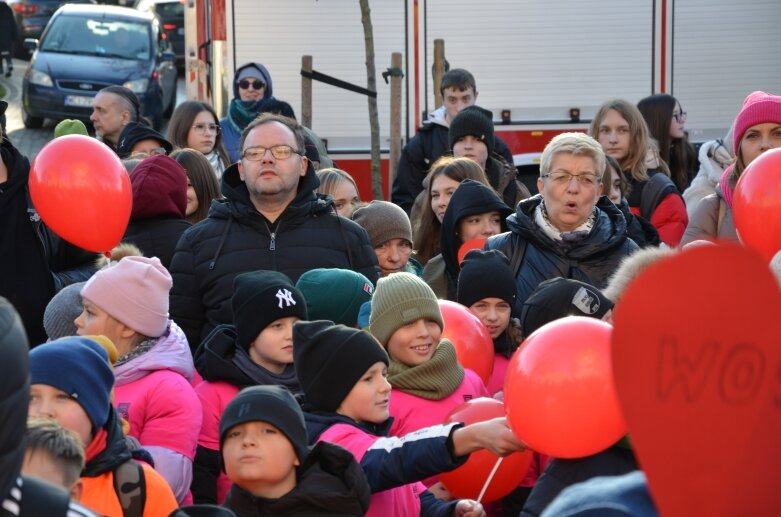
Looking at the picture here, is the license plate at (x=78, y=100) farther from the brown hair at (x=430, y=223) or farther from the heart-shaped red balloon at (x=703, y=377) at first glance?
the heart-shaped red balloon at (x=703, y=377)

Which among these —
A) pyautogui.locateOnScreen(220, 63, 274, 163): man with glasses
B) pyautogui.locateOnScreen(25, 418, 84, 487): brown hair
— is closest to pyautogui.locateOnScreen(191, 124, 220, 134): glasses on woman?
pyautogui.locateOnScreen(220, 63, 274, 163): man with glasses

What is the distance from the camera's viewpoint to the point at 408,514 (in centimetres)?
457

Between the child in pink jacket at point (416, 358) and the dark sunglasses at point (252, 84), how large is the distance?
5693 millimetres

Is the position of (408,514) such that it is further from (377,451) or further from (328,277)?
(328,277)

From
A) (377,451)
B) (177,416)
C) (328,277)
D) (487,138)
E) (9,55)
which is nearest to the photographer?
(377,451)

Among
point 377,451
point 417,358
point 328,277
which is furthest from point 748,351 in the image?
point 328,277

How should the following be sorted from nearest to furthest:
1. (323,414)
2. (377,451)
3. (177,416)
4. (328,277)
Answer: (377,451) → (323,414) → (177,416) → (328,277)

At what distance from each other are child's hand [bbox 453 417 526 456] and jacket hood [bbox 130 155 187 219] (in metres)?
3.30

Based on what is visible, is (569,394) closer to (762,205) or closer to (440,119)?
(762,205)

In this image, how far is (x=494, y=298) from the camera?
20.1 ft

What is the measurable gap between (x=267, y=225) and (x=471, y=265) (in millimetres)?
953

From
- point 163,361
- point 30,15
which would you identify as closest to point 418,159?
point 163,361

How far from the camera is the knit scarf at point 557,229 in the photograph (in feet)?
20.8

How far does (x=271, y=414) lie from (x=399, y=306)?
1290 mm
